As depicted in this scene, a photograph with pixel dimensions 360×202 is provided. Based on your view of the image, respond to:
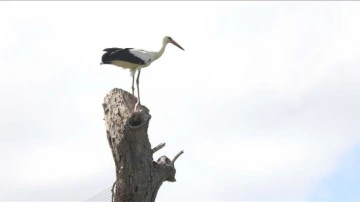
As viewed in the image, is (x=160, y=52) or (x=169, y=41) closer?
(x=160, y=52)

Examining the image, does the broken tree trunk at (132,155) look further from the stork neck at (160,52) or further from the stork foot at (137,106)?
the stork neck at (160,52)

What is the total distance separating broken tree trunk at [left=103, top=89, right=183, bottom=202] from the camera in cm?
831

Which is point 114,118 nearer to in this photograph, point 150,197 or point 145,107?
point 145,107

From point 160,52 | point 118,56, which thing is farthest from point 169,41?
point 118,56

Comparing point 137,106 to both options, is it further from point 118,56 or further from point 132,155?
point 118,56

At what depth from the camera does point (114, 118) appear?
8703mm

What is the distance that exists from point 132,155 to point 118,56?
7.47 ft

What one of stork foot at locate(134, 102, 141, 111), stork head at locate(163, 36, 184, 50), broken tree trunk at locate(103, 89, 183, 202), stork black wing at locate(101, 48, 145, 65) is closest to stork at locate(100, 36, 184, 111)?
stork black wing at locate(101, 48, 145, 65)

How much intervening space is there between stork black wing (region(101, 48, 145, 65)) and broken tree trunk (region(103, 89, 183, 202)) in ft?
4.22

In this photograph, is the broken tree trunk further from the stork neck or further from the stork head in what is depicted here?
the stork head

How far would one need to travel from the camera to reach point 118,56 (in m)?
10.1

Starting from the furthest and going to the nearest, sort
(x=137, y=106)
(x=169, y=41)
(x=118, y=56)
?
1. (x=169, y=41)
2. (x=118, y=56)
3. (x=137, y=106)

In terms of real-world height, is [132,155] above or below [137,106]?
below

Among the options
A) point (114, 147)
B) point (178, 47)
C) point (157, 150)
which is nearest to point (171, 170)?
point (157, 150)
